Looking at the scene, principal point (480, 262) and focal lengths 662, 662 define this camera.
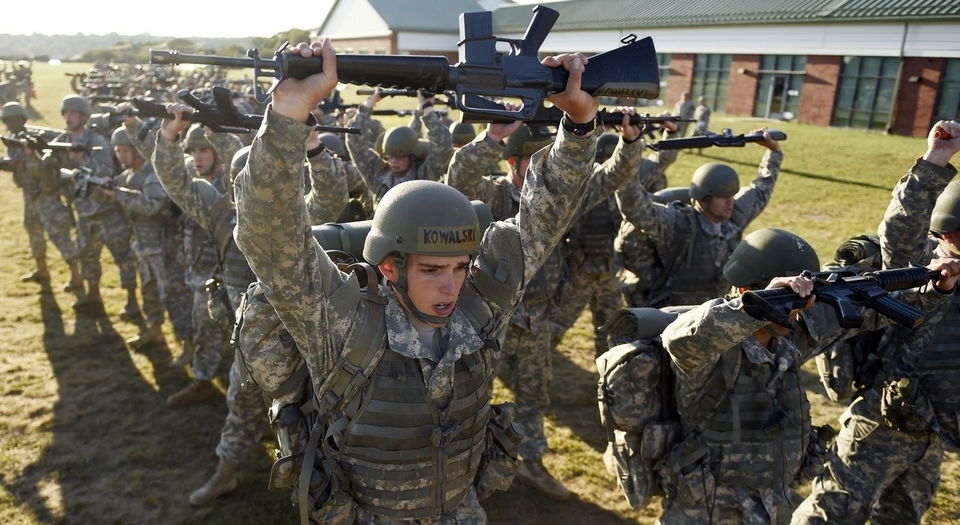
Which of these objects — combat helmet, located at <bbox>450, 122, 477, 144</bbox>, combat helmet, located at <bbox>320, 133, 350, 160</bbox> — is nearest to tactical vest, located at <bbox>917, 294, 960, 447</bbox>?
combat helmet, located at <bbox>320, 133, 350, 160</bbox>

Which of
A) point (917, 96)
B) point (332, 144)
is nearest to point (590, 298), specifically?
point (332, 144)

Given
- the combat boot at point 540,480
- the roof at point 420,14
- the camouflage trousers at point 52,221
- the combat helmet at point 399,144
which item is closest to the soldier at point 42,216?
the camouflage trousers at point 52,221

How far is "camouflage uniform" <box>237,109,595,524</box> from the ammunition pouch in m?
0.09

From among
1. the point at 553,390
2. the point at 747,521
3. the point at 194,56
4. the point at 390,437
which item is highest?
the point at 194,56

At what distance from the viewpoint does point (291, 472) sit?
2879mm

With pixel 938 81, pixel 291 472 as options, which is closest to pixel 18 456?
pixel 291 472

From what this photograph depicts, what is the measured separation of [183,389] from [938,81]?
93.0 ft

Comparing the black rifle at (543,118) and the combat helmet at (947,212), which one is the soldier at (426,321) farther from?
the combat helmet at (947,212)

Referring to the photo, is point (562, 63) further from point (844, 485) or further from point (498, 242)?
point (844, 485)

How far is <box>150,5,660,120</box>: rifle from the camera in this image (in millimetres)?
2172

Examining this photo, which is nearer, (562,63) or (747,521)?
(562,63)

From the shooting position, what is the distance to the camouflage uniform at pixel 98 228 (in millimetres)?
8562

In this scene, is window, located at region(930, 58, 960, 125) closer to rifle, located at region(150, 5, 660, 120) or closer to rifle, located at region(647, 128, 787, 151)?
rifle, located at region(647, 128, 787, 151)

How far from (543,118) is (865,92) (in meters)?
28.5
